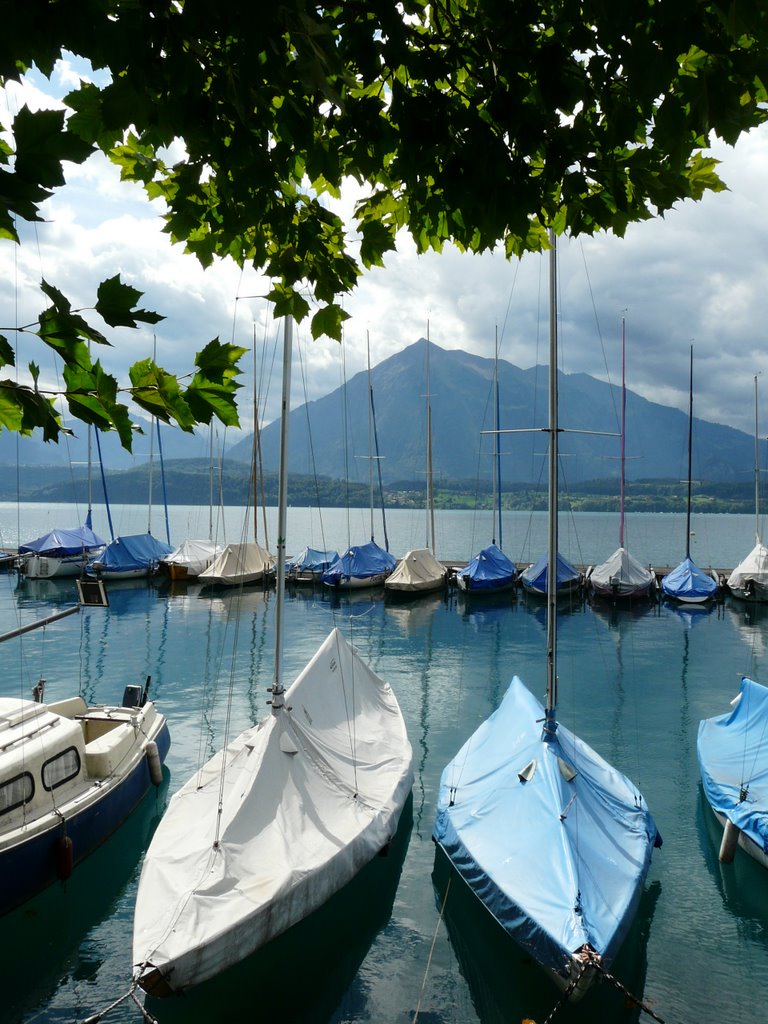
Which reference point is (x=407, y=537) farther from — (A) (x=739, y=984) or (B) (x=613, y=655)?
(A) (x=739, y=984)

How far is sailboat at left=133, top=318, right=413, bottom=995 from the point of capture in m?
8.59

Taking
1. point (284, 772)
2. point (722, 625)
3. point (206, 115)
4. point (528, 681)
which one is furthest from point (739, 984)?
point (722, 625)

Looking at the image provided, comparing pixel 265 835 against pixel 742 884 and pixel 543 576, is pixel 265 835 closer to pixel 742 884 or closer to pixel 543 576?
pixel 742 884

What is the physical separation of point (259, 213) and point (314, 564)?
158 feet

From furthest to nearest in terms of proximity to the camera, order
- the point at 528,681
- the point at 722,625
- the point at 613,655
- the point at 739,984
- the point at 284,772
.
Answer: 1. the point at 722,625
2. the point at 613,655
3. the point at 528,681
4. the point at 284,772
5. the point at 739,984

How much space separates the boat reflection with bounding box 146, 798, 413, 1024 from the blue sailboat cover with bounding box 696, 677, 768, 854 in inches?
276

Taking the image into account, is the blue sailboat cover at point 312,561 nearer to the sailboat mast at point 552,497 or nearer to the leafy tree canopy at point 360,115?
the sailboat mast at point 552,497

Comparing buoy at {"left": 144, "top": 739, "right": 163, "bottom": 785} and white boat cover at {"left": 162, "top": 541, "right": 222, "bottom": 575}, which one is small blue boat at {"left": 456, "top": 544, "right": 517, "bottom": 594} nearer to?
white boat cover at {"left": 162, "top": 541, "right": 222, "bottom": 575}

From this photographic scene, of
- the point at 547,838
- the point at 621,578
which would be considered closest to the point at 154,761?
the point at 547,838

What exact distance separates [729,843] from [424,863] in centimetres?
611

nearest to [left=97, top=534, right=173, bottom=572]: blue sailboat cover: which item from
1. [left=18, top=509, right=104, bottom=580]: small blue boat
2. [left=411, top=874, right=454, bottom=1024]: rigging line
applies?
[left=18, top=509, right=104, bottom=580]: small blue boat

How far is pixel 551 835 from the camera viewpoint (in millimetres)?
10266

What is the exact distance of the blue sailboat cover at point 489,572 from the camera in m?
45.7

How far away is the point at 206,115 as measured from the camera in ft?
9.45
